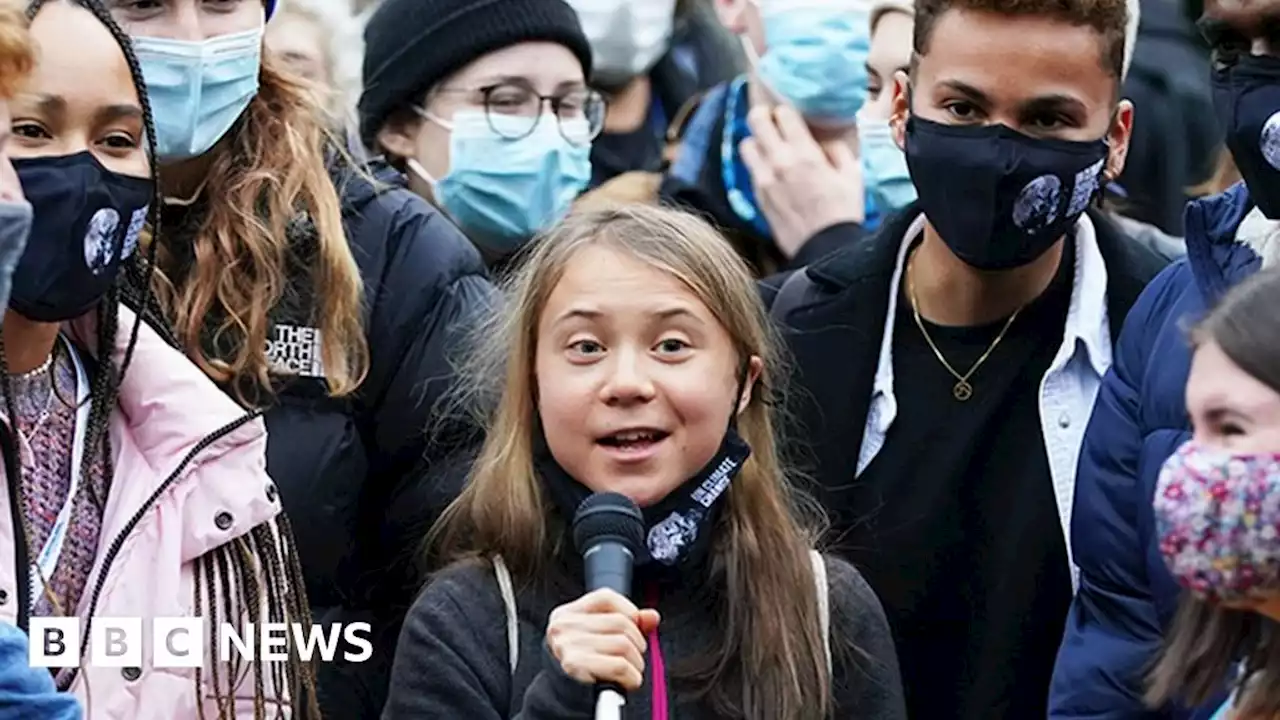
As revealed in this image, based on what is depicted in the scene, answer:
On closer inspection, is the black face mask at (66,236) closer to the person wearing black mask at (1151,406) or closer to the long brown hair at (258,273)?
the long brown hair at (258,273)

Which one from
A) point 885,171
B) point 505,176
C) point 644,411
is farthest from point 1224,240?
point 885,171

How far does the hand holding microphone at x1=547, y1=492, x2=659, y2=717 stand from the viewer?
403cm

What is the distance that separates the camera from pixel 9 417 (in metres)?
4.67

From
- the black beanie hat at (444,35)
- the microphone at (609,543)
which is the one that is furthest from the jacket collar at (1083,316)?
the black beanie hat at (444,35)

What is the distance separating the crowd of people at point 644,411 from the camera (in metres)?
4.60

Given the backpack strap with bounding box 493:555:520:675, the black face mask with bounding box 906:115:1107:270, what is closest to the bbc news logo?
the backpack strap with bounding box 493:555:520:675

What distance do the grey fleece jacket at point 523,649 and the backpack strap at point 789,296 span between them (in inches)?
41.1

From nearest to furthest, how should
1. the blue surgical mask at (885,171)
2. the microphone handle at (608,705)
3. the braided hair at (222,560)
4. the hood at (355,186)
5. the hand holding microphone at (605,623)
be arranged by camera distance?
the microphone handle at (608,705), the hand holding microphone at (605,623), the braided hair at (222,560), the hood at (355,186), the blue surgical mask at (885,171)

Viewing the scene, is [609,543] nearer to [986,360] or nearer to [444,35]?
[986,360]

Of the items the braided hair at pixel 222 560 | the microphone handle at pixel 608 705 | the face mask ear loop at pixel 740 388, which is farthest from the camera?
the face mask ear loop at pixel 740 388

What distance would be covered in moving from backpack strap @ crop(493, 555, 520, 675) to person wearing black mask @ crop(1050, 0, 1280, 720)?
94 cm

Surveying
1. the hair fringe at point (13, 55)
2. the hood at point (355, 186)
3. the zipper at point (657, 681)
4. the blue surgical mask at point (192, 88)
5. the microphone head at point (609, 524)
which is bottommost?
the zipper at point (657, 681)

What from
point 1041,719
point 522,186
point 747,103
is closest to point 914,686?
point 1041,719

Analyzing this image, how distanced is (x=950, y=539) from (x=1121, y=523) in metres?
0.64
